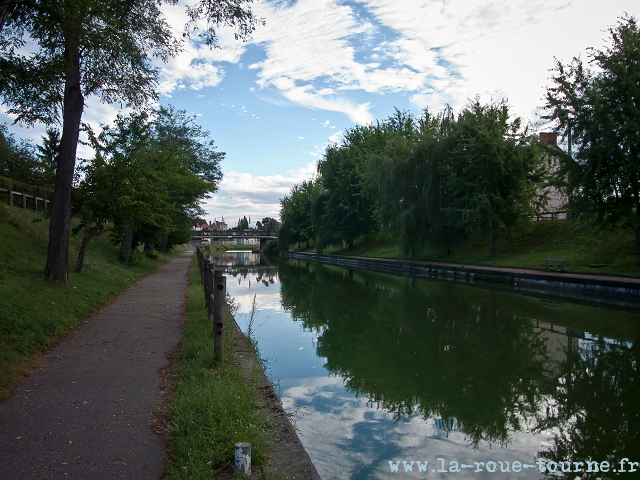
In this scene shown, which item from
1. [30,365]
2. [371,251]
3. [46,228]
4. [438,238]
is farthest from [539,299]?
[371,251]

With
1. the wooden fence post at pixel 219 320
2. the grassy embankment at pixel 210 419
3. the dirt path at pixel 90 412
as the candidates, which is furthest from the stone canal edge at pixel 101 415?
the wooden fence post at pixel 219 320

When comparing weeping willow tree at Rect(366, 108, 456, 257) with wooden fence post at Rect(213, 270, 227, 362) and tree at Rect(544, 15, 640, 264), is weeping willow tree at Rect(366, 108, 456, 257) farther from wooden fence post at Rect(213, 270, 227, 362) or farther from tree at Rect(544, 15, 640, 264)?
wooden fence post at Rect(213, 270, 227, 362)

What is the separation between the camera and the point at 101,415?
422cm

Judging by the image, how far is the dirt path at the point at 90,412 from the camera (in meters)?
3.29

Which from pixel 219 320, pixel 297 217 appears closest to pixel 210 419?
pixel 219 320

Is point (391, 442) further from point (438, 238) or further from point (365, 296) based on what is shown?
point (438, 238)

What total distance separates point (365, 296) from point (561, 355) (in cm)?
885

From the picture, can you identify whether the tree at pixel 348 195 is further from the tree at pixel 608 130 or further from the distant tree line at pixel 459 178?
the tree at pixel 608 130

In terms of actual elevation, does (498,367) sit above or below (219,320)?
below

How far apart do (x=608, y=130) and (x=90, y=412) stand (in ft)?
61.6

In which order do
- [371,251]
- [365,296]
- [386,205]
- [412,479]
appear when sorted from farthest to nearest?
[371,251], [386,205], [365,296], [412,479]

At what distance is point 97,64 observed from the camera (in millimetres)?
11742

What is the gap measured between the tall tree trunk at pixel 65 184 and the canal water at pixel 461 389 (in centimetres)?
464

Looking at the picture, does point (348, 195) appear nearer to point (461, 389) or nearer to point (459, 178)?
point (459, 178)
